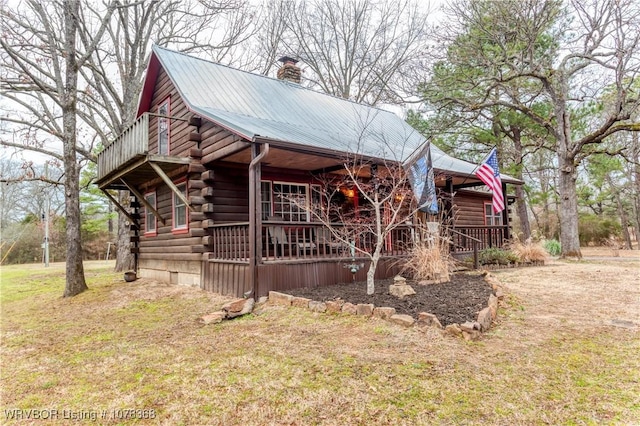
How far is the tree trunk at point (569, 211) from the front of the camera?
13.4 meters

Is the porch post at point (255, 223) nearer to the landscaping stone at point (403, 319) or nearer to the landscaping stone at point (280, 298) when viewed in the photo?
the landscaping stone at point (280, 298)

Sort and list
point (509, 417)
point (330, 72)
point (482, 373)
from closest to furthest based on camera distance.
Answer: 1. point (509, 417)
2. point (482, 373)
3. point (330, 72)

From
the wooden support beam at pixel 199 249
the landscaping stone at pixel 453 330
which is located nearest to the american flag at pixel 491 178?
the landscaping stone at pixel 453 330

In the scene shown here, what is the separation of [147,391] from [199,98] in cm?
743

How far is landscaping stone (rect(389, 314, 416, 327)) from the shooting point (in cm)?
456

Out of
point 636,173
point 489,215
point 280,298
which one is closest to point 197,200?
point 280,298

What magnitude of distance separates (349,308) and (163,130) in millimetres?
8449

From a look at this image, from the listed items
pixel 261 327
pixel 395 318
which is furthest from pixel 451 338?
pixel 261 327

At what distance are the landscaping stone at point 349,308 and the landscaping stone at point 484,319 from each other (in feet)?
5.43

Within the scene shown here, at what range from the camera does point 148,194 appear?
11.5 metres

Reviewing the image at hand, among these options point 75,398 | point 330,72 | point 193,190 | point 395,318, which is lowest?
point 75,398

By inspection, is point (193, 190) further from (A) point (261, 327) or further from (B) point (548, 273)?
(B) point (548, 273)

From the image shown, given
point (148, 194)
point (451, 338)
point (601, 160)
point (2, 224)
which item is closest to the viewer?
point (451, 338)

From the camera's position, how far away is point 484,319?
4.50 m
